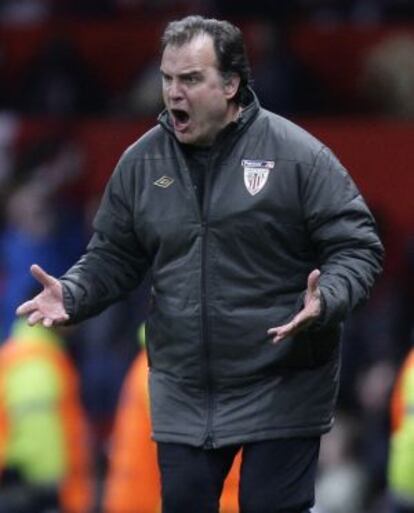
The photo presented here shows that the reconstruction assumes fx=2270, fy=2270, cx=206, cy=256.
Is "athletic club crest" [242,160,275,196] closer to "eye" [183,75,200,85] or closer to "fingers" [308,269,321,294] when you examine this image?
"eye" [183,75,200,85]

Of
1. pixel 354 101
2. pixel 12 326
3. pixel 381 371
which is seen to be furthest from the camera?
pixel 354 101

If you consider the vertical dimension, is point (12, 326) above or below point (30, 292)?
below

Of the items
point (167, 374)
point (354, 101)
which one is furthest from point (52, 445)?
point (354, 101)

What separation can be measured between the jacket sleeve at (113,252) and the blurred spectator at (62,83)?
22.4 ft

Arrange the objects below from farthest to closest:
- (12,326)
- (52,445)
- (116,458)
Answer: (12,326) < (52,445) < (116,458)

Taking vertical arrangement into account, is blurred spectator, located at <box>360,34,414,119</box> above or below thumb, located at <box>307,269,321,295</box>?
below

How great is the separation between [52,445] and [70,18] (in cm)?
485

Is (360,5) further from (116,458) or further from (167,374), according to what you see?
(167,374)

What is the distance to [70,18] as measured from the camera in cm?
1418

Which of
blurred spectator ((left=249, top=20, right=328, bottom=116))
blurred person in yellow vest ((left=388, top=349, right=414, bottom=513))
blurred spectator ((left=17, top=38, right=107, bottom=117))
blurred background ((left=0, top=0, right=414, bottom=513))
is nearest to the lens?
blurred person in yellow vest ((left=388, top=349, right=414, bottom=513))

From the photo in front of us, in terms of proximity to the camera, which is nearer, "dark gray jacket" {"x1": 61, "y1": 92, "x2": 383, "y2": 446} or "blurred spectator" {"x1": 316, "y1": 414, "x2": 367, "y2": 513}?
"dark gray jacket" {"x1": 61, "y1": 92, "x2": 383, "y2": 446}

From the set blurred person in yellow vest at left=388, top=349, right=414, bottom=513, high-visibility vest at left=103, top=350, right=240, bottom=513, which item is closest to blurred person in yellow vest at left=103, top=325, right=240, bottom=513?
high-visibility vest at left=103, top=350, right=240, bottom=513

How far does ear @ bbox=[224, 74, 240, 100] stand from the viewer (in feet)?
22.1

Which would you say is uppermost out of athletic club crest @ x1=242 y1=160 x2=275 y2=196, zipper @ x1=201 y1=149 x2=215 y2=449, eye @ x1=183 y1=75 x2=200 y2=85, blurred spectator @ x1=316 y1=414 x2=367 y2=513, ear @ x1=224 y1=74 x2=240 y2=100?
eye @ x1=183 y1=75 x2=200 y2=85
